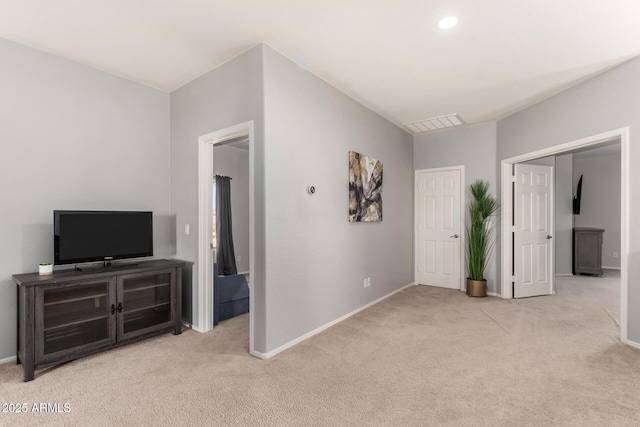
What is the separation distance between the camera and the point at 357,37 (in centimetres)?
258

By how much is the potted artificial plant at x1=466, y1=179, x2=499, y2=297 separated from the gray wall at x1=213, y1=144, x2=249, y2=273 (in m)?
4.25

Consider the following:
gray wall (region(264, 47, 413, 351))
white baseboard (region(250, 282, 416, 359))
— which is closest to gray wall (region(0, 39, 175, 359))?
gray wall (region(264, 47, 413, 351))

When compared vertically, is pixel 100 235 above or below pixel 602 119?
below

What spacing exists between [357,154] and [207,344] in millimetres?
2685

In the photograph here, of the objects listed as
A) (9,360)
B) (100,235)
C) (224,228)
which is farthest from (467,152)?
(9,360)

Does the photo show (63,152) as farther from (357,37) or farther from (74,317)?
(357,37)

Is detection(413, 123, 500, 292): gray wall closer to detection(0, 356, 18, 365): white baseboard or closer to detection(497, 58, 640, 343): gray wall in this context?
detection(497, 58, 640, 343): gray wall

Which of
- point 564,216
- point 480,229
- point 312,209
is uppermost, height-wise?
point 312,209

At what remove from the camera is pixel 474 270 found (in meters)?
4.75

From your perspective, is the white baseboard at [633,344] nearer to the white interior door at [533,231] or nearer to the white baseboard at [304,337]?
the white interior door at [533,231]

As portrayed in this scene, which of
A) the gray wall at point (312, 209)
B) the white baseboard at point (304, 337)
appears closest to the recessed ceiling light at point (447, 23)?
the gray wall at point (312, 209)

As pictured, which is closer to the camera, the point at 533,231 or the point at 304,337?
the point at 304,337

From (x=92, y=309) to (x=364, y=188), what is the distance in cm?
311

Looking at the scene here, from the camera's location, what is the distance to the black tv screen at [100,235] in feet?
8.81
